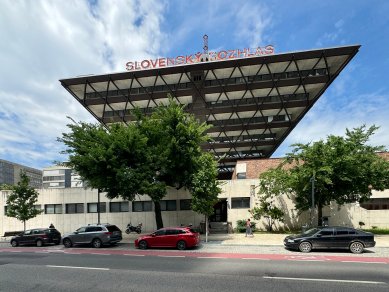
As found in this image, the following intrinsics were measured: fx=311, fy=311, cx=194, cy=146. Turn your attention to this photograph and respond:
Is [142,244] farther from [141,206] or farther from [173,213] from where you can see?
[141,206]

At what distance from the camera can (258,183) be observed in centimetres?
3172

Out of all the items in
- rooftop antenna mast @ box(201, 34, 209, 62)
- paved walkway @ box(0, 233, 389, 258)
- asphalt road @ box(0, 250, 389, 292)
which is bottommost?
paved walkway @ box(0, 233, 389, 258)

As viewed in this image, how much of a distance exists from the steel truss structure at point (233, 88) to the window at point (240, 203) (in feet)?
29.5

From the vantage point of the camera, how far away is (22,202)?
1297 inches

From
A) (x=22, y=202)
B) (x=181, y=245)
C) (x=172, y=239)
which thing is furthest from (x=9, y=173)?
(x=181, y=245)

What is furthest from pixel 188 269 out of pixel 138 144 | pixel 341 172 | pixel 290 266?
pixel 341 172

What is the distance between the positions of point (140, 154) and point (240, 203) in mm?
12911

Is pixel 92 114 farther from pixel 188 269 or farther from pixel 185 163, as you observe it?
pixel 188 269

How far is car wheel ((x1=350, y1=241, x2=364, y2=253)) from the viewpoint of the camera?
1822 centimetres

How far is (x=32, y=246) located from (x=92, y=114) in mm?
29800

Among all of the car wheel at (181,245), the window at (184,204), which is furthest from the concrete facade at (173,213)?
the car wheel at (181,245)

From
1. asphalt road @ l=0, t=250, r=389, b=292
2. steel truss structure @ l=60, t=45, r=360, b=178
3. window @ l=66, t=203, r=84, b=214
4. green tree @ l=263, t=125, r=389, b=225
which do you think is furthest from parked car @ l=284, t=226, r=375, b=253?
window @ l=66, t=203, r=84, b=214

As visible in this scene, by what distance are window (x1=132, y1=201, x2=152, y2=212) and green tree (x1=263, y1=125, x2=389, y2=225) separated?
590 inches

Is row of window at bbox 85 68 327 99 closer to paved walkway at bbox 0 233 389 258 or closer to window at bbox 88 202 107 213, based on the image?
window at bbox 88 202 107 213
